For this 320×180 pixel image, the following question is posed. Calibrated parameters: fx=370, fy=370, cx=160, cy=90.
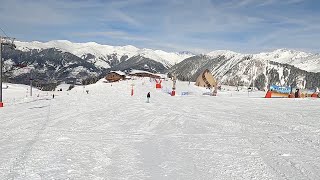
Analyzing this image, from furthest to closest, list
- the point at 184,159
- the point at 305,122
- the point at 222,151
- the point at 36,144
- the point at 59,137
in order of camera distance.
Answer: the point at 305,122
the point at 59,137
the point at 36,144
the point at 222,151
the point at 184,159

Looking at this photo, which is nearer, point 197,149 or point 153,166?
point 153,166

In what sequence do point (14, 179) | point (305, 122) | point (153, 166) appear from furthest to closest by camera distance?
1. point (305, 122)
2. point (153, 166)
3. point (14, 179)

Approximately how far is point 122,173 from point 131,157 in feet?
6.29

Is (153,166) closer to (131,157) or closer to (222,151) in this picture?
(131,157)

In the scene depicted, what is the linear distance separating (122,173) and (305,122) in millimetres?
13681

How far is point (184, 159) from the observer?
11.5m

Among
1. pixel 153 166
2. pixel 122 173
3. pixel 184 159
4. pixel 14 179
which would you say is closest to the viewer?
pixel 14 179

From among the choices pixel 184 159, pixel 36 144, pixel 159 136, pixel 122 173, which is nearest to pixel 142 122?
pixel 159 136

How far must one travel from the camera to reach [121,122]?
20578 mm

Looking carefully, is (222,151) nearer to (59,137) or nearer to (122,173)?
(122,173)

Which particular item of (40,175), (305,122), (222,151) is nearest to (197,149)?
(222,151)

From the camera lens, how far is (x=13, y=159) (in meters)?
11.1

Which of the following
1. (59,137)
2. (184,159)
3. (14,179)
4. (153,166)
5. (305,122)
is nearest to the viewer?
(14,179)

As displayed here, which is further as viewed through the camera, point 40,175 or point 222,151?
point 222,151
